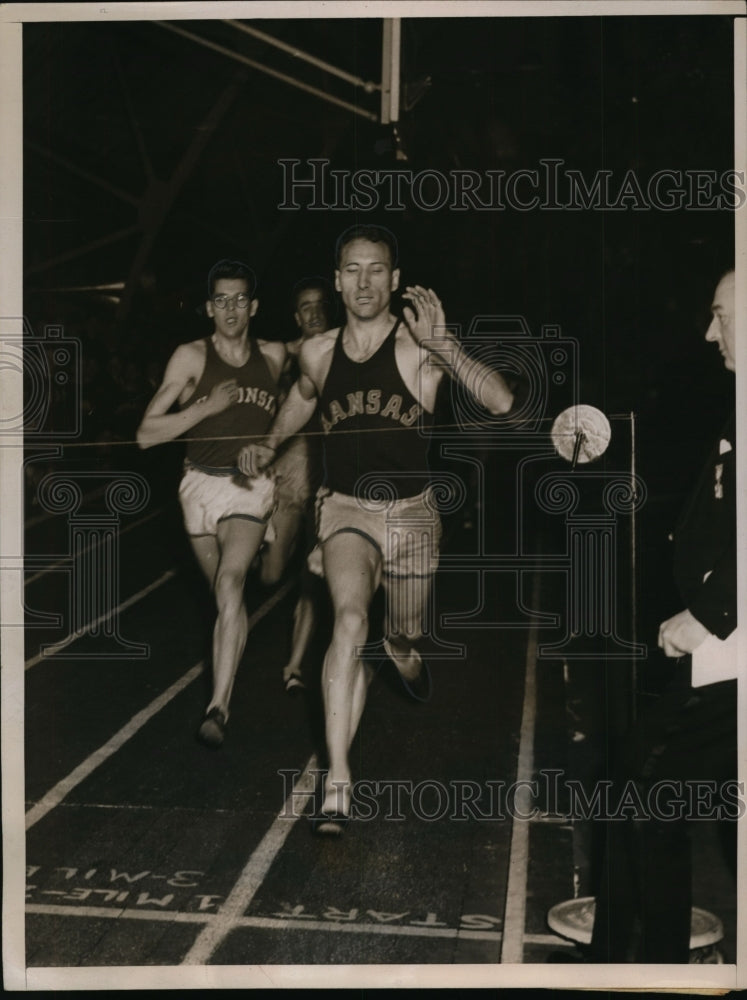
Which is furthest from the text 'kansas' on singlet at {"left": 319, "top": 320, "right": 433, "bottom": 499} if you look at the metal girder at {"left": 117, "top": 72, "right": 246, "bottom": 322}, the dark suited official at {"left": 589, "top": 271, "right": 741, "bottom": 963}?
the dark suited official at {"left": 589, "top": 271, "right": 741, "bottom": 963}

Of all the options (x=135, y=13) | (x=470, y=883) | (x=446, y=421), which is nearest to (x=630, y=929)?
(x=470, y=883)

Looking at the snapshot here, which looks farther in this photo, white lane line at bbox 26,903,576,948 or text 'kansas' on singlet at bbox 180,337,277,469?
text 'kansas' on singlet at bbox 180,337,277,469

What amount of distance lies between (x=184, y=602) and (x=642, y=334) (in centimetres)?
182

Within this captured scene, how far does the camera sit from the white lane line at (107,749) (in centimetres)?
438

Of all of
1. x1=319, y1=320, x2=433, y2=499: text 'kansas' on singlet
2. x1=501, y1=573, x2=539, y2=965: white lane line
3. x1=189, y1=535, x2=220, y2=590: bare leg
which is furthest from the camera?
x1=189, y1=535, x2=220, y2=590: bare leg

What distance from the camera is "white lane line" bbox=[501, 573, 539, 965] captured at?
13.9 ft

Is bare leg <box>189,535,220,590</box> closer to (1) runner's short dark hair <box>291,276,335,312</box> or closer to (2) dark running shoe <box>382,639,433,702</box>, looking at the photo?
(2) dark running shoe <box>382,639,433,702</box>

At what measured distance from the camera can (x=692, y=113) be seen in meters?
4.24

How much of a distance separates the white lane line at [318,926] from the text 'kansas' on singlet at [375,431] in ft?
4.82

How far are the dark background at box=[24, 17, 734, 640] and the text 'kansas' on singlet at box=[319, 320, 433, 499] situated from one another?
32cm

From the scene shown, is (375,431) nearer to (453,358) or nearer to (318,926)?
(453,358)

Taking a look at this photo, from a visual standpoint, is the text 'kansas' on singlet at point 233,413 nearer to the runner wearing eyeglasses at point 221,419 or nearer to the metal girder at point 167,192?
the runner wearing eyeglasses at point 221,419

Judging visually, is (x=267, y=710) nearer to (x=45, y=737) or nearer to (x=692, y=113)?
(x=45, y=737)

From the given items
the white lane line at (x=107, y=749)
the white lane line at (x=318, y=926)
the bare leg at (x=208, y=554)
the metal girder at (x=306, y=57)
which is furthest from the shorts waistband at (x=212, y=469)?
the white lane line at (x=318, y=926)
